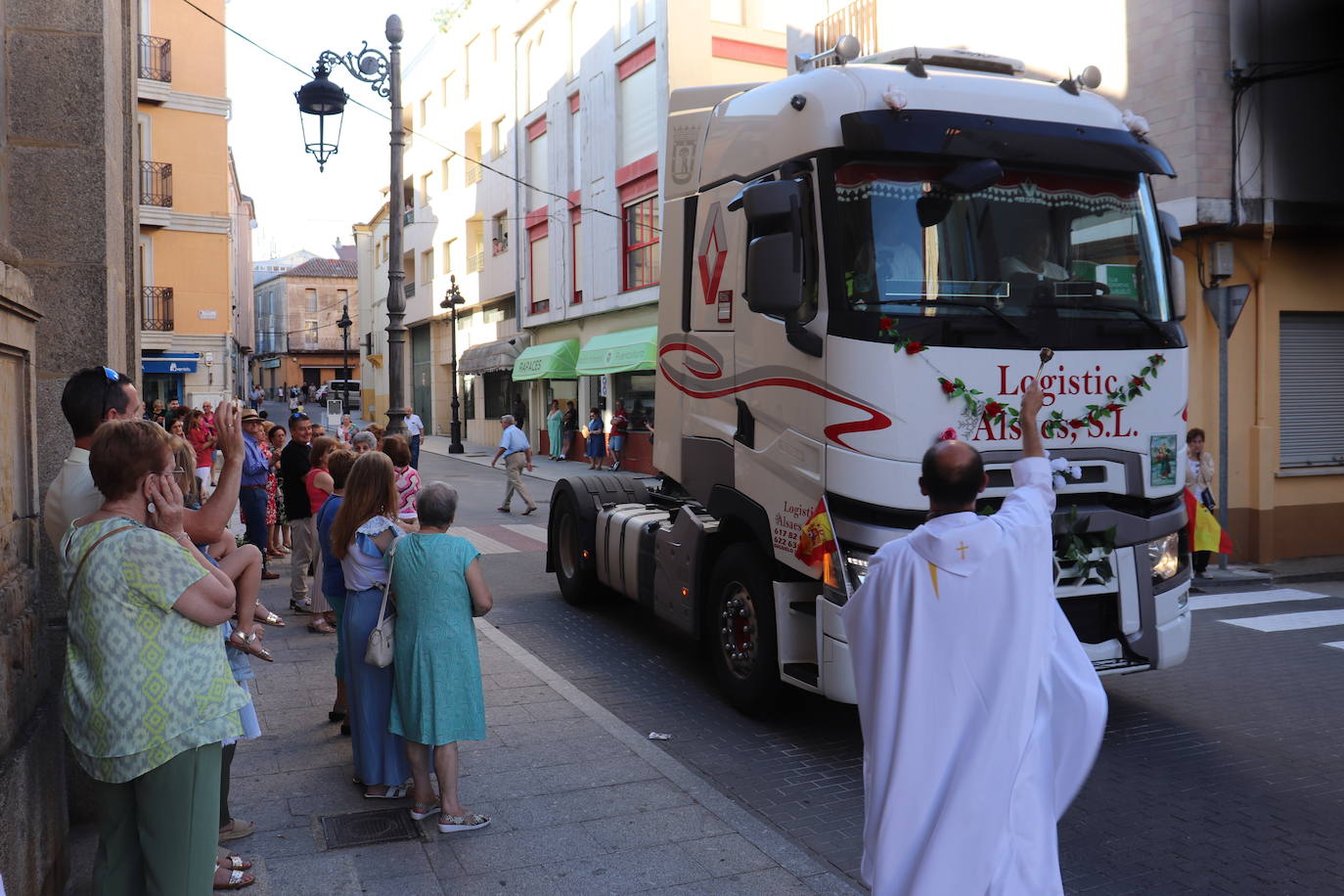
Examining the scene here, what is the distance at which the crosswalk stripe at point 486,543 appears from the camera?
14.4m

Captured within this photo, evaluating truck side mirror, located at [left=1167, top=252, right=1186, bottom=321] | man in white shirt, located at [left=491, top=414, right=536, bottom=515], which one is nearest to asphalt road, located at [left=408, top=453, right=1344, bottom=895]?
truck side mirror, located at [left=1167, top=252, right=1186, bottom=321]

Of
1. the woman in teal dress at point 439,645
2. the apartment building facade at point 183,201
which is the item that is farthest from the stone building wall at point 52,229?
the apartment building facade at point 183,201

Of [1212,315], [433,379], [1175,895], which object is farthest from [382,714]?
[433,379]

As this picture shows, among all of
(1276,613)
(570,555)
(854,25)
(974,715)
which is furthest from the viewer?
(854,25)

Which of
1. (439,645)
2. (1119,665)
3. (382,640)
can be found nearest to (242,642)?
(382,640)

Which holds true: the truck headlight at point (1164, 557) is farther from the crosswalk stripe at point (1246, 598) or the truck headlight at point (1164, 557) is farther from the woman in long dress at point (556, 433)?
the woman in long dress at point (556, 433)

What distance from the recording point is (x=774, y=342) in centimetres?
641

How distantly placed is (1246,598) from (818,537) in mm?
7413

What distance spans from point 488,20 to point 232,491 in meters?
37.1

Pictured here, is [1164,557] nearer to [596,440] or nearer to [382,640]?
[382,640]

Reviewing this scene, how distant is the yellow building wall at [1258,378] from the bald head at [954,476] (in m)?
10.7

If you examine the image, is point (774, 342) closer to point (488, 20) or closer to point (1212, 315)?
point (1212, 315)

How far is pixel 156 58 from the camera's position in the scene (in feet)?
101

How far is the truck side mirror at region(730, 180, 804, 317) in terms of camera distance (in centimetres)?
589
